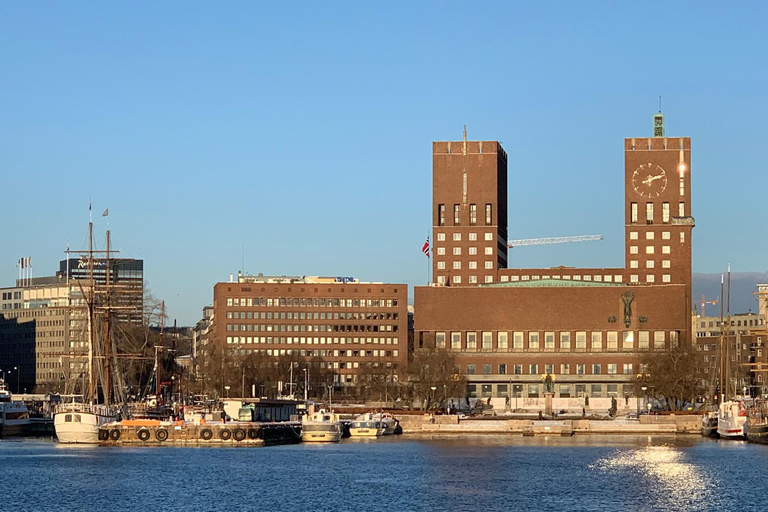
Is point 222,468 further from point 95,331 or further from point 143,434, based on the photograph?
point 95,331

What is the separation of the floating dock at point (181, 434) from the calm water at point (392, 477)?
4088 millimetres

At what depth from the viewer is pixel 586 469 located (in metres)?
118

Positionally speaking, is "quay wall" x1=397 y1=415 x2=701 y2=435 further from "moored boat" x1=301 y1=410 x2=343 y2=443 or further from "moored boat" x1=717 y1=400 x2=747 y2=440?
"moored boat" x1=301 y1=410 x2=343 y2=443

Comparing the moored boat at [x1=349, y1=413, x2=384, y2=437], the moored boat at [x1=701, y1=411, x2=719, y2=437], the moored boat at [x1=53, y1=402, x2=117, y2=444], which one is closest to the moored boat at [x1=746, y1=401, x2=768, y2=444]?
the moored boat at [x1=701, y1=411, x2=719, y2=437]

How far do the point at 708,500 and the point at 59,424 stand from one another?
80.5 m

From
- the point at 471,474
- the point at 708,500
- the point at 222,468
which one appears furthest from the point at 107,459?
the point at 708,500

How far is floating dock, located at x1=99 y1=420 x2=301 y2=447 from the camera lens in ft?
499

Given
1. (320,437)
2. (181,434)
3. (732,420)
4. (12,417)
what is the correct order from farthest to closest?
(12,417), (732,420), (320,437), (181,434)

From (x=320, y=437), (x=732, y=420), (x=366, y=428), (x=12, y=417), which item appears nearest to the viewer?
(x=320, y=437)

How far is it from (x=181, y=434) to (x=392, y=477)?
47.1m

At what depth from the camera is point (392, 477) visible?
4400 inches

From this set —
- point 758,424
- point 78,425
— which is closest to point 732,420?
point 758,424

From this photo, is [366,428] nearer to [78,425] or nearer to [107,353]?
[107,353]

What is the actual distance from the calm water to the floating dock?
4.09m
